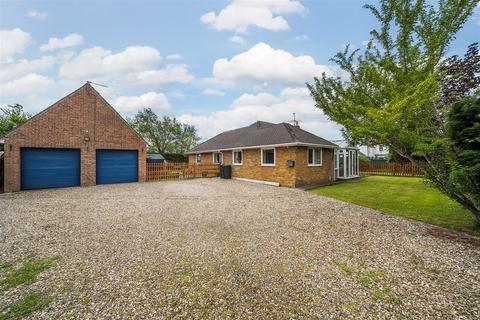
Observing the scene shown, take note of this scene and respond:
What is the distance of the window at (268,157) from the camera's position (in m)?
14.4

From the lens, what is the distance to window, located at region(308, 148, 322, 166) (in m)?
14.1

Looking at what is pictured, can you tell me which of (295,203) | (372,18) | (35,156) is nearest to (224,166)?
(295,203)

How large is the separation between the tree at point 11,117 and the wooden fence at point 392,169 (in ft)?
120

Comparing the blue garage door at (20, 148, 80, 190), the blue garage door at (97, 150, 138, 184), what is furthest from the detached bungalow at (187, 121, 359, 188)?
the blue garage door at (20, 148, 80, 190)

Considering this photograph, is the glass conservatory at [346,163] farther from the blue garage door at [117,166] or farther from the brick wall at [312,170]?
the blue garage door at [117,166]

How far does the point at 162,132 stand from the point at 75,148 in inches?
887

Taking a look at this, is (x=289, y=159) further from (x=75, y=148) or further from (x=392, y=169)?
(x=75, y=148)

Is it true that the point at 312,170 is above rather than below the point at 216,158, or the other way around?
below

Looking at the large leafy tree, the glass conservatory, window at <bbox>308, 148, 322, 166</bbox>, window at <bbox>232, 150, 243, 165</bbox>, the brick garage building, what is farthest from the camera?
the large leafy tree

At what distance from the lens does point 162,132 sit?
116 feet

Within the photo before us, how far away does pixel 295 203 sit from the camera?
8648 millimetres

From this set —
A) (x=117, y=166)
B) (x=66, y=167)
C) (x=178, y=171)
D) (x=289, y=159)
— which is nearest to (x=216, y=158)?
(x=178, y=171)

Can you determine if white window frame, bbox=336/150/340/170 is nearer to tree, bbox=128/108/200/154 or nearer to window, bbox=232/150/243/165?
window, bbox=232/150/243/165

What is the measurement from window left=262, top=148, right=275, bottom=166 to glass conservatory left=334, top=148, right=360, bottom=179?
222 inches
